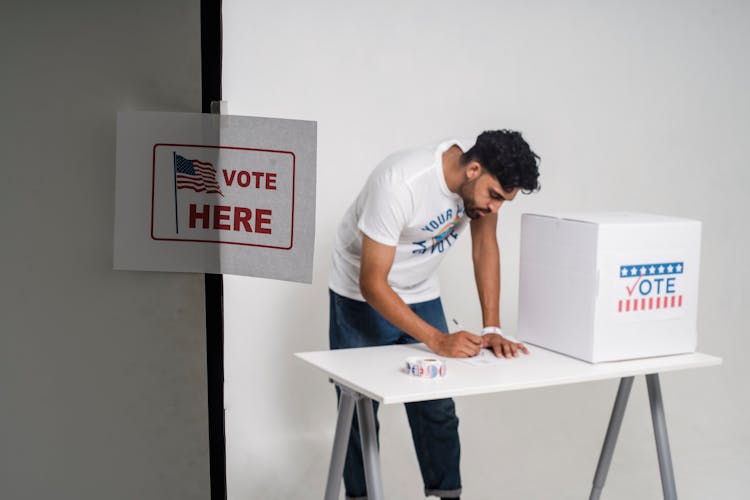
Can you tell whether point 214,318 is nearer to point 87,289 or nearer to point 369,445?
point 87,289

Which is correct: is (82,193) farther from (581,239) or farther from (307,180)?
(581,239)

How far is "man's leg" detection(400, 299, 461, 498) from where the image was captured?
2.58 metres

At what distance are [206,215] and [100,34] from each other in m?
0.19

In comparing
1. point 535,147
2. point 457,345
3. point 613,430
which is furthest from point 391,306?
point 535,147

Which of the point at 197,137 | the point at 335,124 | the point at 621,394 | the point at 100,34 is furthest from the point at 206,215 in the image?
the point at 335,124

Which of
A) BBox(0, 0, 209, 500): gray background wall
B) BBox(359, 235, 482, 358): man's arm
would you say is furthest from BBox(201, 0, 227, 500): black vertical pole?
BBox(359, 235, 482, 358): man's arm

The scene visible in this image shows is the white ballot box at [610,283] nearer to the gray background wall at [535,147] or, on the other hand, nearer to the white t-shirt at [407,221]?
the white t-shirt at [407,221]

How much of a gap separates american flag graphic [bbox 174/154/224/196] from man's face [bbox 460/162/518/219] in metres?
1.57

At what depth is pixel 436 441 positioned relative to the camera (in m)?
2.60

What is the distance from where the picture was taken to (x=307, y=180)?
835mm

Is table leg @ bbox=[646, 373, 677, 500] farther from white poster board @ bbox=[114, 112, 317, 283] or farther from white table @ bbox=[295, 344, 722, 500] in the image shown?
white poster board @ bbox=[114, 112, 317, 283]

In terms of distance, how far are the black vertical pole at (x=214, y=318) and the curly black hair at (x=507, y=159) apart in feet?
5.10

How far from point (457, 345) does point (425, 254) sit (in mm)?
381

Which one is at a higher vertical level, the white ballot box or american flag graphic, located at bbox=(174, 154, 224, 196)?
american flag graphic, located at bbox=(174, 154, 224, 196)
